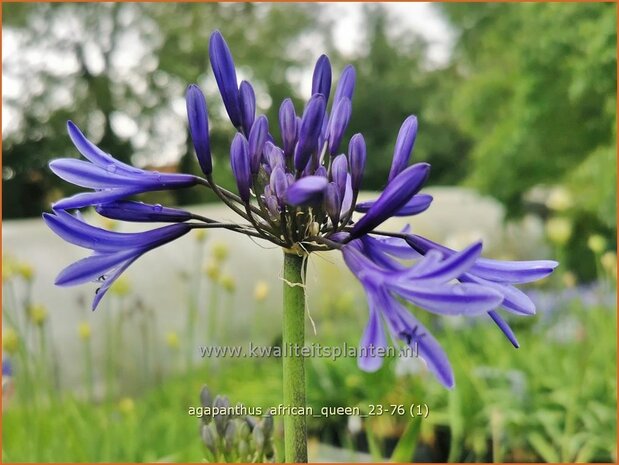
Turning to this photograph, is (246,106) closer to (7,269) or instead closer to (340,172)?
(340,172)

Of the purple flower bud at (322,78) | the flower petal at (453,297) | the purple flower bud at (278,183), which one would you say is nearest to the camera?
the flower petal at (453,297)

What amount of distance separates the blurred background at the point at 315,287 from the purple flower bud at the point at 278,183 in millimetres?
139

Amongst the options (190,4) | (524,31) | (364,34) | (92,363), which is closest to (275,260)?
(92,363)

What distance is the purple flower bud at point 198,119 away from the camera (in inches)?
29.9

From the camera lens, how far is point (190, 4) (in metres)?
11.8

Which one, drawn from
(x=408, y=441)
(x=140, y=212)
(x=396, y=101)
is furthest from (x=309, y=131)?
(x=396, y=101)

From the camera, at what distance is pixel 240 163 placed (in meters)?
0.75

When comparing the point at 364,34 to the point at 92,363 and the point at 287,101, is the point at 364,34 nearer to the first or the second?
the point at 92,363

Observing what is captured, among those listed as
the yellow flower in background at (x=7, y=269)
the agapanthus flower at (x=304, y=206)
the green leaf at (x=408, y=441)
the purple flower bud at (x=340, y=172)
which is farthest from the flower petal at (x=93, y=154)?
the yellow flower in background at (x=7, y=269)

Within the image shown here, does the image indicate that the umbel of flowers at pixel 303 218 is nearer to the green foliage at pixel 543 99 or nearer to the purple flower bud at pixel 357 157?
the purple flower bud at pixel 357 157

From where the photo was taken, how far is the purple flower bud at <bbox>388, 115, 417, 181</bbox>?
762mm

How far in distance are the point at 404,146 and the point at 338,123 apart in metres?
0.09

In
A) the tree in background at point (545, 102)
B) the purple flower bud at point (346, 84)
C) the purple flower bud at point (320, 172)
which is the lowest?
the purple flower bud at point (320, 172)

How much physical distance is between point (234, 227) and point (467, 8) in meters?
6.47
